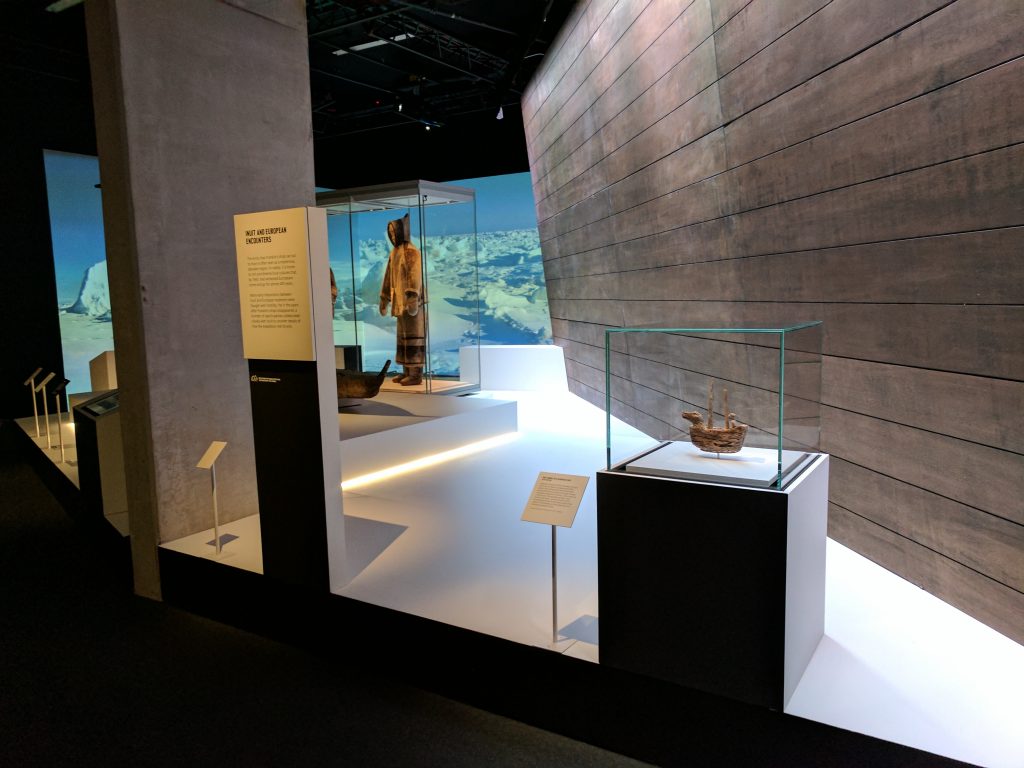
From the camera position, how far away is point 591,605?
3.03 meters

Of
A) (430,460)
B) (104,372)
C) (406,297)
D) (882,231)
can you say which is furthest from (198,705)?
(104,372)

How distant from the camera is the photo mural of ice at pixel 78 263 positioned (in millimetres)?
11797

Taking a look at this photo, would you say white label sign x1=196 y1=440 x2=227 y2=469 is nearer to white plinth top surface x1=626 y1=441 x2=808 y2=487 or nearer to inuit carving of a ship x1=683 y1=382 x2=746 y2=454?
white plinth top surface x1=626 y1=441 x2=808 y2=487

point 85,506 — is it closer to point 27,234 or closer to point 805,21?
point 805,21

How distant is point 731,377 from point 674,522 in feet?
1.61

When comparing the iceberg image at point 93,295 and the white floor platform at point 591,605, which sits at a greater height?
the iceberg image at point 93,295

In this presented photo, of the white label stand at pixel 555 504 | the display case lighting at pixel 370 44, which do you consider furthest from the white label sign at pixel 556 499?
the display case lighting at pixel 370 44

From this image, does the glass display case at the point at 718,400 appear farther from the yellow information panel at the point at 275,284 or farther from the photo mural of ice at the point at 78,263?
the photo mural of ice at the point at 78,263

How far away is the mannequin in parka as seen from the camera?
8406mm

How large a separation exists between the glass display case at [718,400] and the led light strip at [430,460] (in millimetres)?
3044

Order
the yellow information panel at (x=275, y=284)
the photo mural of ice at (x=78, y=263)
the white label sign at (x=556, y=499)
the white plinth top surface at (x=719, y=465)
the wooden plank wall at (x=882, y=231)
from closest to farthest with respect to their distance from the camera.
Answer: the white plinth top surface at (x=719, y=465)
the wooden plank wall at (x=882, y=231)
the white label sign at (x=556, y=499)
the yellow information panel at (x=275, y=284)
the photo mural of ice at (x=78, y=263)

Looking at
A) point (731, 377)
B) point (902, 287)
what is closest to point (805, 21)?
point (902, 287)

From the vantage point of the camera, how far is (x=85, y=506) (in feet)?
17.3

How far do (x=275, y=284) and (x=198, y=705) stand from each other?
178 centimetres
